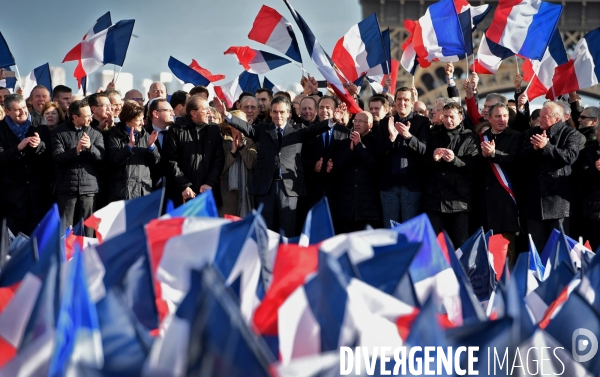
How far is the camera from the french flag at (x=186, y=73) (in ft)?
46.3

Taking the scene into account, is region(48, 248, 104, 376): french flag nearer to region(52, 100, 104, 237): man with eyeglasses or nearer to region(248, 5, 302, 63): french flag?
region(52, 100, 104, 237): man with eyeglasses

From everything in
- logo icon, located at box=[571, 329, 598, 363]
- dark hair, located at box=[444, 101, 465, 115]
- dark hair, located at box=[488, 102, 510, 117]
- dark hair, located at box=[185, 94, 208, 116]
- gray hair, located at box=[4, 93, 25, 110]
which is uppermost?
gray hair, located at box=[4, 93, 25, 110]

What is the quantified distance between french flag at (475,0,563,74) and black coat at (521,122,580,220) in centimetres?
170

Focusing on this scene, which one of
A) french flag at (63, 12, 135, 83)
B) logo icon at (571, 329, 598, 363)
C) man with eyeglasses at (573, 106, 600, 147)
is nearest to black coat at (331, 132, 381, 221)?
man with eyeglasses at (573, 106, 600, 147)

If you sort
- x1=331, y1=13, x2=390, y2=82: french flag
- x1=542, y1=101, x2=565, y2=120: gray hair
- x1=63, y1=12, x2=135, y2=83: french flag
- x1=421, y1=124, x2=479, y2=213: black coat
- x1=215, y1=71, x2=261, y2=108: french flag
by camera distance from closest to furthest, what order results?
x1=542, y1=101, x2=565, y2=120: gray hair → x1=421, y1=124, x2=479, y2=213: black coat → x1=331, y1=13, x2=390, y2=82: french flag → x1=63, y1=12, x2=135, y2=83: french flag → x1=215, y1=71, x2=261, y2=108: french flag

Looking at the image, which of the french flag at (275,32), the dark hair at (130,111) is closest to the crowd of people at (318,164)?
the dark hair at (130,111)

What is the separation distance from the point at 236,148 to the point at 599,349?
7.23 m

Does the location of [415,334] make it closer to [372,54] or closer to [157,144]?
[157,144]

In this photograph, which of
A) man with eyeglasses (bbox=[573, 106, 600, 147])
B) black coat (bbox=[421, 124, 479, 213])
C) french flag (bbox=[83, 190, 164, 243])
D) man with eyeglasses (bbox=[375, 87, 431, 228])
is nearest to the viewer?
french flag (bbox=[83, 190, 164, 243])

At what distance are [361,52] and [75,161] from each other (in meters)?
3.74

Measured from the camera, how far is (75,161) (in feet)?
32.6

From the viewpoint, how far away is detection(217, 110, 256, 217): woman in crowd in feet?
34.0

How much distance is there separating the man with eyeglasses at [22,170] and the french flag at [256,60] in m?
3.42

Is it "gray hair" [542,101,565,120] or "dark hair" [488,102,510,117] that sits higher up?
"dark hair" [488,102,510,117]
